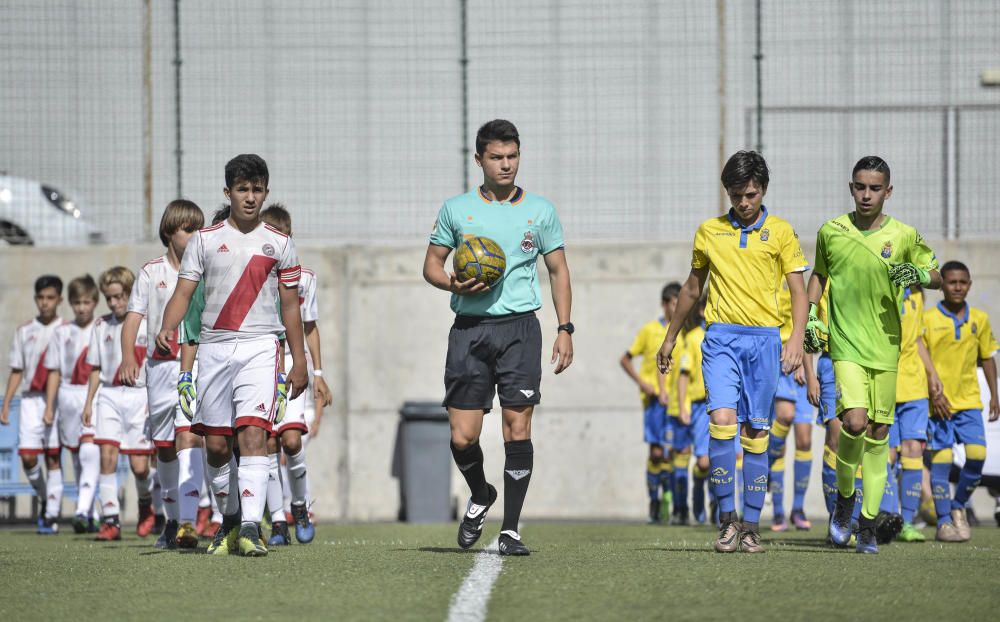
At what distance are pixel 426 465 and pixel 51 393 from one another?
4.10 metres

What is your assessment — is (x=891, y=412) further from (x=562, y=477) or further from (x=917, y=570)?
(x=562, y=477)

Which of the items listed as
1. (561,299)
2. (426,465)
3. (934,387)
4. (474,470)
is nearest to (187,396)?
(474,470)

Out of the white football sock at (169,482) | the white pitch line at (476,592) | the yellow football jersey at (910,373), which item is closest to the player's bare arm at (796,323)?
the white pitch line at (476,592)

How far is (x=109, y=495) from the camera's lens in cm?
1229

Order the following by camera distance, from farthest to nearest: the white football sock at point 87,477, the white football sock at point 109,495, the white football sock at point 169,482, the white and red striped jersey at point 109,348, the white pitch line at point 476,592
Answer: the white football sock at point 87,477
the white and red striped jersey at point 109,348
the white football sock at point 109,495
the white football sock at point 169,482
the white pitch line at point 476,592

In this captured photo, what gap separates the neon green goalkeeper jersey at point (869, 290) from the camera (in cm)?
870

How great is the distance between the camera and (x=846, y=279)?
28.9ft

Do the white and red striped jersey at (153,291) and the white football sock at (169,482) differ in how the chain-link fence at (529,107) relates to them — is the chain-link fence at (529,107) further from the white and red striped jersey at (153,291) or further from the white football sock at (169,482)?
the white and red striped jersey at (153,291)

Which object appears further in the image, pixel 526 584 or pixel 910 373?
pixel 910 373

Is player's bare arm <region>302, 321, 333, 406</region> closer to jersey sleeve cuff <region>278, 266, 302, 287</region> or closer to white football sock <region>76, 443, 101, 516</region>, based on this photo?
jersey sleeve cuff <region>278, 266, 302, 287</region>

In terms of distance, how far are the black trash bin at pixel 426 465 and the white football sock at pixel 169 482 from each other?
19.3 ft

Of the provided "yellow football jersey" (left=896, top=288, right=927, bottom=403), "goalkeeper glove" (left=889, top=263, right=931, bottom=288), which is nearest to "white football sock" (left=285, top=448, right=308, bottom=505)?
"yellow football jersey" (left=896, top=288, right=927, bottom=403)

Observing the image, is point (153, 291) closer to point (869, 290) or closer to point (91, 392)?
point (91, 392)

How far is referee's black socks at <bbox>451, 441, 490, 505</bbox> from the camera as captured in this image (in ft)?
27.3
